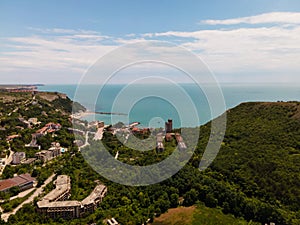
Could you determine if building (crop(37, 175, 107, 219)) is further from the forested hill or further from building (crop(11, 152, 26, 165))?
building (crop(11, 152, 26, 165))

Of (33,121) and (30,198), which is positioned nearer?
(30,198)

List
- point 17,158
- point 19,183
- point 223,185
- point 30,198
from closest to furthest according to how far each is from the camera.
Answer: point 223,185 → point 30,198 → point 19,183 → point 17,158

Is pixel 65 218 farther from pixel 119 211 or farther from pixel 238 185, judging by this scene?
pixel 238 185

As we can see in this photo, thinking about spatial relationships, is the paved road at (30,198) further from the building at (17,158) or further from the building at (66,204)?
the building at (17,158)

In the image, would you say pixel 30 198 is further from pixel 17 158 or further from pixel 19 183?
pixel 17 158

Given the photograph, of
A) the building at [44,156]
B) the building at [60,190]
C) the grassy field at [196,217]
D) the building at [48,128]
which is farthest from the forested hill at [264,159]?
the building at [48,128]

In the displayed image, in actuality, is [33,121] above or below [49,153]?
above

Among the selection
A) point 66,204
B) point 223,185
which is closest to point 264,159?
point 223,185

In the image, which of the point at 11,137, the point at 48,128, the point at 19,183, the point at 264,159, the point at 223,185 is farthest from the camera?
the point at 48,128
